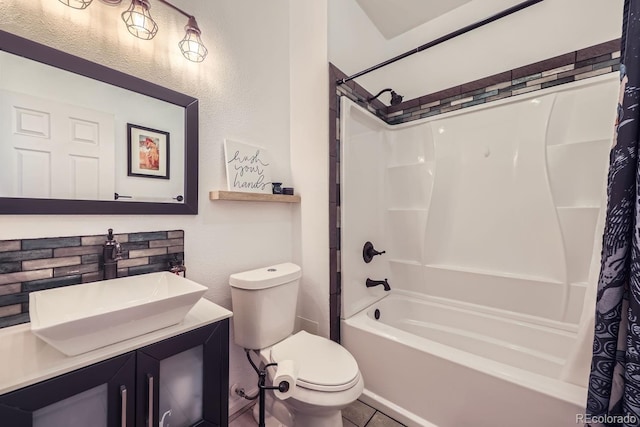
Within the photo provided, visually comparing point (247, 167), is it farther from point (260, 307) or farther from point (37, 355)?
point (37, 355)

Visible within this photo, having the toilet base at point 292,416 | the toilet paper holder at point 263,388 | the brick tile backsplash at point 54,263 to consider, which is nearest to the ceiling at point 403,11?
the brick tile backsplash at point 54,263

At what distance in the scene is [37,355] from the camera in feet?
2.34

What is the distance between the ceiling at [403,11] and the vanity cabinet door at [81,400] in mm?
2715

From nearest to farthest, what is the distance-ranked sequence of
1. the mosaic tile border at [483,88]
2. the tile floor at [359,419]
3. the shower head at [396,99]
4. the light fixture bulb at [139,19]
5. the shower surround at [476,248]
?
the light fixture bulb at [139,19], the shower surround at [476,248], the tile floor at [359,419], the mosaic tile border at [483,88], the shower head at [396,99]

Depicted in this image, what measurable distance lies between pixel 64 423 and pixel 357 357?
1.45 meters

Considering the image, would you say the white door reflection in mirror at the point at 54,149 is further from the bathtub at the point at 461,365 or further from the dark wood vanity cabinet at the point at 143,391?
the bathtub at the point at 461,365

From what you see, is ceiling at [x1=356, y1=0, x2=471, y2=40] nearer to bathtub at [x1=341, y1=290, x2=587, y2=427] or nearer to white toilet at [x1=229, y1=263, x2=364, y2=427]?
white toilet at [x1=229, y1=263, x2=364, y2=427]

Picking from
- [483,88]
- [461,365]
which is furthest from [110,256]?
[483,88]

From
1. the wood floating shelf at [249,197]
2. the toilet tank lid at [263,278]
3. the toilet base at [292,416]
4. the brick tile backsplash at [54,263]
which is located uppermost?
the wood floating shelf at [249,197]

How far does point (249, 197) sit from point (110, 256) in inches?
28.3

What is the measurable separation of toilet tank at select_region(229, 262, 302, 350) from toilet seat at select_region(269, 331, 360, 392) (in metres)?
0.10

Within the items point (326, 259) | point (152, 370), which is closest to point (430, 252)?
point (326, 259)

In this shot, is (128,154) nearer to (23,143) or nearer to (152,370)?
(23,143)

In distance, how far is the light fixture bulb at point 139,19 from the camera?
1097 millimetres
